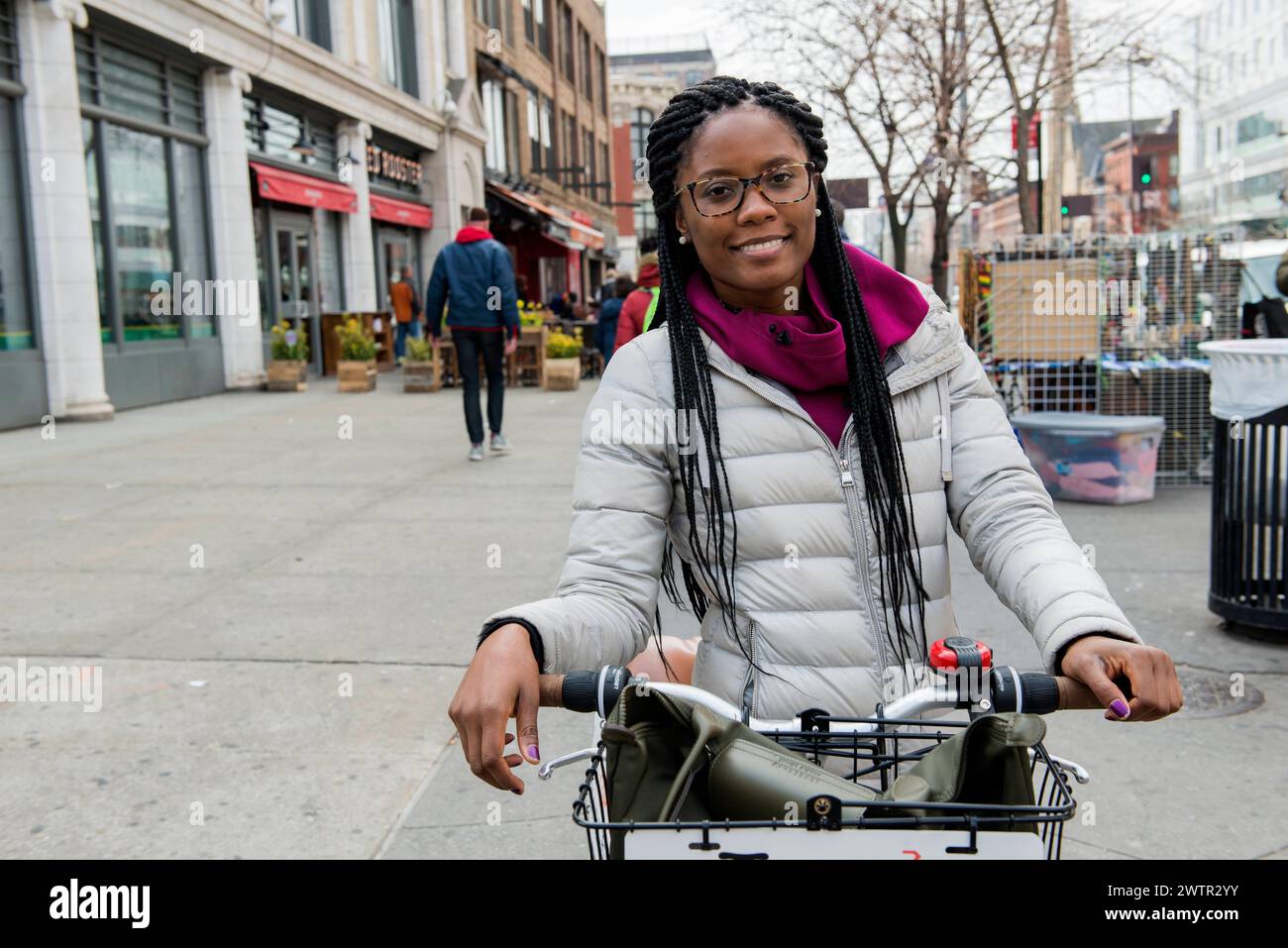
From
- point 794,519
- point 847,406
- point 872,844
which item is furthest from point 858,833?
point 847,406

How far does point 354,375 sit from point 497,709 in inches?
645

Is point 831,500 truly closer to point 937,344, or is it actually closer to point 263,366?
point 937,344

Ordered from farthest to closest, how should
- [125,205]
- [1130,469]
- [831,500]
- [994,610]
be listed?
1. [125,205]
2. [1130,469]
3. [994,610]
4. [831,500]

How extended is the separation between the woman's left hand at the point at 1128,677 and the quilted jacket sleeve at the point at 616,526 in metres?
0.67

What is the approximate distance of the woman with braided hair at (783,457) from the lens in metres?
2.02

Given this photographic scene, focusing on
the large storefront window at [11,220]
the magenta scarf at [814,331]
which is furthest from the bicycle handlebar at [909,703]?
the large storefront window at [11,220]

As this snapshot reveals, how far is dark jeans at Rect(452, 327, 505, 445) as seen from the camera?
34.5 ft

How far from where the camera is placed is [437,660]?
505 centimetres

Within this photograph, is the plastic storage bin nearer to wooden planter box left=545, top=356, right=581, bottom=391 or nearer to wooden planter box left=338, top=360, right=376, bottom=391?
wooden planter box left=545, top=356, right=581, bottom=391

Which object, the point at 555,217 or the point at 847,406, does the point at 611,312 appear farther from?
the point at 555,217

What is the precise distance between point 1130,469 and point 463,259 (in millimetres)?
5909

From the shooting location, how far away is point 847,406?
6.96 ft
